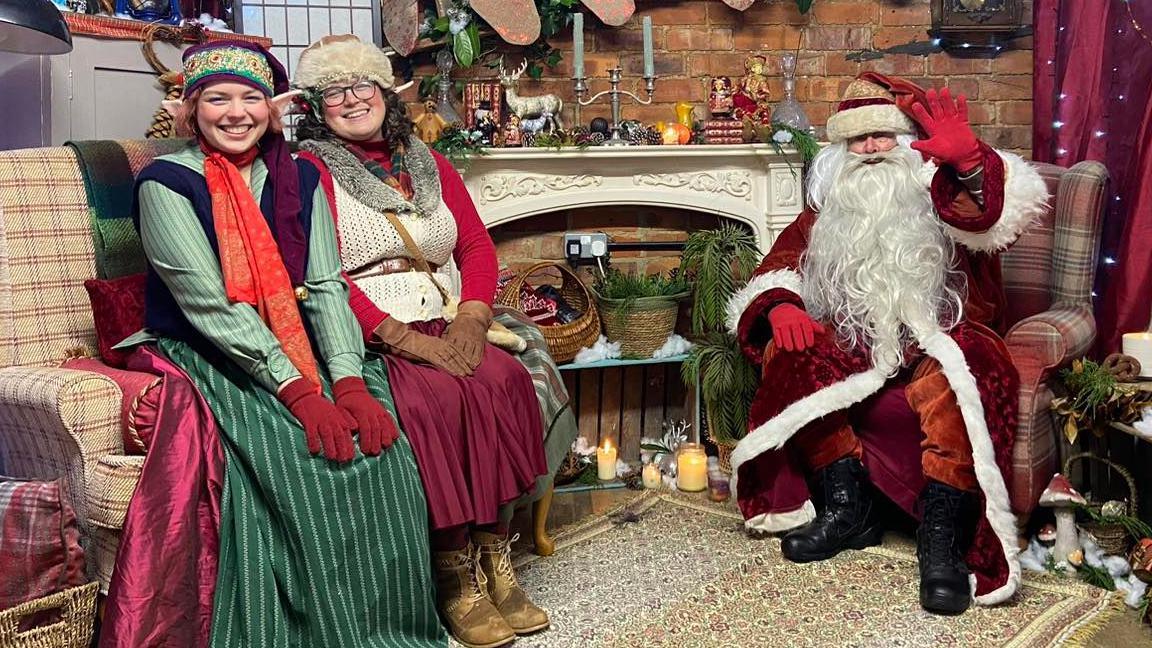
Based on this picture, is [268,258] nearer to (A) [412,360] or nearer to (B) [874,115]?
(A) [412,360]

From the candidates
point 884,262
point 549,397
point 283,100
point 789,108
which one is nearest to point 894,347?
point 884,262

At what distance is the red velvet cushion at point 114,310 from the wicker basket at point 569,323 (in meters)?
1.26

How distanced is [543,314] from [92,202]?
1471 millimetres

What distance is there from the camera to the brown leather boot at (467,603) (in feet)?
7.58

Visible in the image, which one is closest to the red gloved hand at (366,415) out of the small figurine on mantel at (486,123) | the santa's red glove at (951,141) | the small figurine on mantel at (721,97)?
the santa's red glove at (951,141)

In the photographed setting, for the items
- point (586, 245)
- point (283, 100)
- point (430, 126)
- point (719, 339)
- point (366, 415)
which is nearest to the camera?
point (366, 415)

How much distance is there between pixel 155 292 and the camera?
7.70ft

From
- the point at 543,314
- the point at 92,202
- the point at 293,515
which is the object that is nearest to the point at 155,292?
the point at 92,202

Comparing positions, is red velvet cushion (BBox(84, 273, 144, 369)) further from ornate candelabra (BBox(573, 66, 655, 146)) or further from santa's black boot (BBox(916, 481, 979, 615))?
santa's black boot (BBox(916, 481, 979, 615))

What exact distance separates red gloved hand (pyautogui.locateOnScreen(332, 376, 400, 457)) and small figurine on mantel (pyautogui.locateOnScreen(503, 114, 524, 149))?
156cm

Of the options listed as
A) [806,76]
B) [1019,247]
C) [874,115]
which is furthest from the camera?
[806,76]

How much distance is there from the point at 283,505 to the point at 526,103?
1951mm

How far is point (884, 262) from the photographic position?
2.78 metres

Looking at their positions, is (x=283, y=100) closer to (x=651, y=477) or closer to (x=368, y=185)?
(x=368, y=185)
